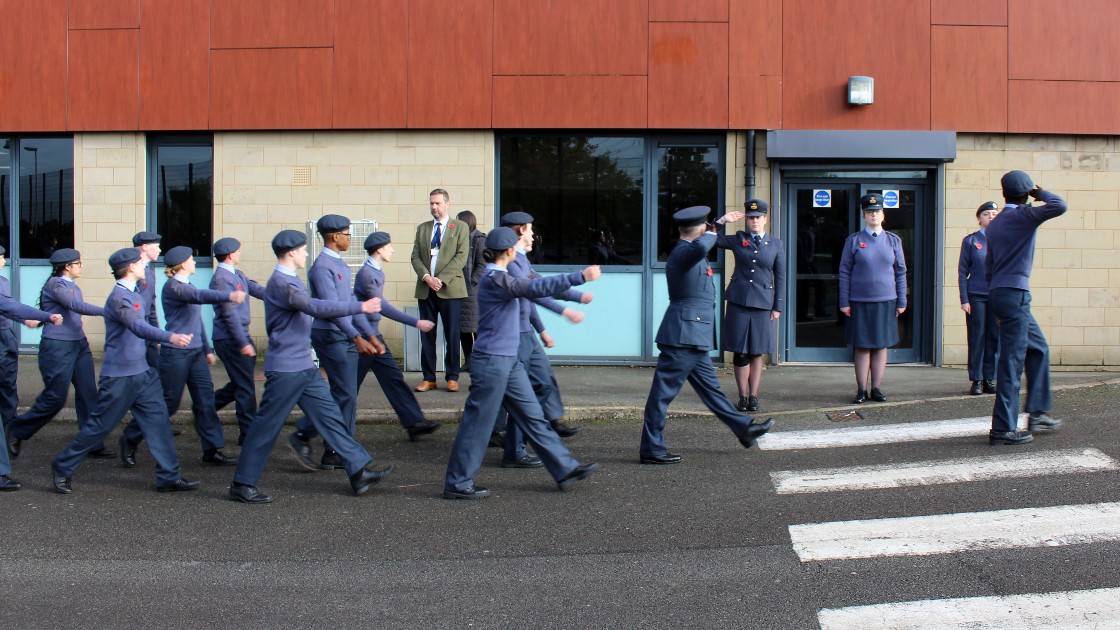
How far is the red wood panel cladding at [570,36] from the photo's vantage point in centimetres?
1281

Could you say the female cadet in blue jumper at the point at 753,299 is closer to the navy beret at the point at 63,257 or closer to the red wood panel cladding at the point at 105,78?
the navy beret at the point at 63,257

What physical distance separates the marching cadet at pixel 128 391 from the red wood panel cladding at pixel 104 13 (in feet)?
22.1

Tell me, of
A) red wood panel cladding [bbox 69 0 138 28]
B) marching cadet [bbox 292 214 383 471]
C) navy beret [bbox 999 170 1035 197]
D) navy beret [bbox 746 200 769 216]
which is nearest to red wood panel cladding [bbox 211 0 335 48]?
red wood panel cladding [bbox 69 0 138 28]

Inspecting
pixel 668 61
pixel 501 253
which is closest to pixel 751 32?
pixel 668 61

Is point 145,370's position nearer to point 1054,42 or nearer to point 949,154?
point 949,154

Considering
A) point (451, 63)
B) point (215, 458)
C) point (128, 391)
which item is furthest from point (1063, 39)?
point (128, 391)

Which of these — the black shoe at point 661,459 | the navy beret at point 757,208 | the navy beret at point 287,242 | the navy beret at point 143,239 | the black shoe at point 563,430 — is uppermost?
the navy beret at point 757,208

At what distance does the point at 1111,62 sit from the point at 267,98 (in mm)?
9790

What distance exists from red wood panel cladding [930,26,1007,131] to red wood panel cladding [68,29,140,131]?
9429mm

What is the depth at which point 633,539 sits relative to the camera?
235 inches

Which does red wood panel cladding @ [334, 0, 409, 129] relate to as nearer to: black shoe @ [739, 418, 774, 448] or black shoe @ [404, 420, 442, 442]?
black shoe @ [404, 420, 442, 442]

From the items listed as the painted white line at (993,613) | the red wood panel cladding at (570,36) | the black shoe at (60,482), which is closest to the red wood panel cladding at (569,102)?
the red wood panel cladding at (570,36)

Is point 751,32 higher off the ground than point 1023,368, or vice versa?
point 751,32

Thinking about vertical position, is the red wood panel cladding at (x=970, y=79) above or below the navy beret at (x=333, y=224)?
above
